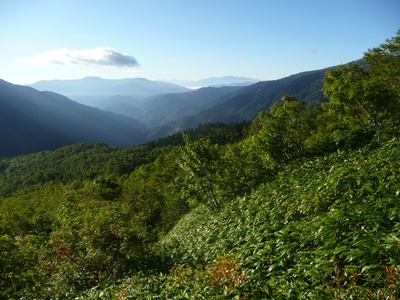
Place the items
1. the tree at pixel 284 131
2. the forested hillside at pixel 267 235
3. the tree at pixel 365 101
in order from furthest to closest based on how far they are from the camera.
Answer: the tree at pixel 284 131 → the tree at pixel 365 101 → the forested hillside at pixel 267 235

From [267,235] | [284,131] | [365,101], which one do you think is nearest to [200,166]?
[284,131]

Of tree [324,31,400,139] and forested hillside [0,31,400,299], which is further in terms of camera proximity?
tree [324,31,400,139]

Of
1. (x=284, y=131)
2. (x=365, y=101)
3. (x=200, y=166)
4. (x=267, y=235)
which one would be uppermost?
(x=365, y=101)

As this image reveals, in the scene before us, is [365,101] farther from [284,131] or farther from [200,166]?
[200,166]

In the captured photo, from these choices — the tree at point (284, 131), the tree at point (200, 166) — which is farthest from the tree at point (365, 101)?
the tree at point (200, 166)

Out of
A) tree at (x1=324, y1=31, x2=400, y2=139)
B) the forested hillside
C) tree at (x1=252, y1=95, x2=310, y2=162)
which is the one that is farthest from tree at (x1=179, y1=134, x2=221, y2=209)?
tree at (x1=324, y1=31, x2=400, y2=139)

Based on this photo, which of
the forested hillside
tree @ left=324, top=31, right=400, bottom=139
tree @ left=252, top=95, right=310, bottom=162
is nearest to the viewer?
the forested hillside

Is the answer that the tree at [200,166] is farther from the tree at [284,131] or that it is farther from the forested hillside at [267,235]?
the tree at [284,131]

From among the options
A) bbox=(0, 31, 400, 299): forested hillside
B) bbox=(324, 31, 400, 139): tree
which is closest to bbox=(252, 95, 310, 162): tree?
bbox=(0, 31, 400, 299): forested hillside

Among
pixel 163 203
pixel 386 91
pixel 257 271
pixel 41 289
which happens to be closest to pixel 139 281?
pixel 257 271

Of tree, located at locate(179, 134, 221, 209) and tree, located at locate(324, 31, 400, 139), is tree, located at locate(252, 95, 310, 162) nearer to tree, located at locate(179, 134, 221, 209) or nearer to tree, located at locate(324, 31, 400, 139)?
tree, located at locate(324, 31, 400, 139)

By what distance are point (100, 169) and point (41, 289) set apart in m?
143

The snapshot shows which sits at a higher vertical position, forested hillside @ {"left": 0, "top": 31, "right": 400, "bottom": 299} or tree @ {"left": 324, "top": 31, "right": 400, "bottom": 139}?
tree @ {"left": 324, "top": 31, "right": 400, "bottom": 139}

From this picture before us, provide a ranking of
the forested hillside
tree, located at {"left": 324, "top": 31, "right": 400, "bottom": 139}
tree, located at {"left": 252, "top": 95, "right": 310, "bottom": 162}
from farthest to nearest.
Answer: tree, located at {"left": 252, "top": 95, "right": 310, "bottom": 162} → tree, located at {"left": 324, "top": 31, "right": 400, "bottom": 139} → the forested hillside
